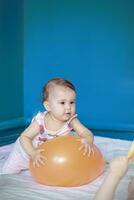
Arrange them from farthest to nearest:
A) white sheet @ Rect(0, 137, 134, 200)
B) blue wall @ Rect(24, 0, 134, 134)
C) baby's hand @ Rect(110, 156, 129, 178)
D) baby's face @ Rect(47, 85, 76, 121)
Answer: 1. blue wall @ Rect(24, 0, 134, 134)
2. baby's face @ Rect(47, 85, 76, 121)
3. white sheet @ Rect(0, 137, 134, 200)
4. baby's hand @ Rect(110, 156, 129, 178)

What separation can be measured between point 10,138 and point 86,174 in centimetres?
113

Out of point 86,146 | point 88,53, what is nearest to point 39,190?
point 86,146

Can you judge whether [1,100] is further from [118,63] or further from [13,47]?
[118,63]

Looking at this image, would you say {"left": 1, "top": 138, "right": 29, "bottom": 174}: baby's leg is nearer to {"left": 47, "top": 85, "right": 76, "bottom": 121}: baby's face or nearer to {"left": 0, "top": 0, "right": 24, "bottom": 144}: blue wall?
{"left": 47, "top": 85, "right": 76, "bottom": 121}: baby's face

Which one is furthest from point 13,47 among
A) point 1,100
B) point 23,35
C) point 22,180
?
point 22,180

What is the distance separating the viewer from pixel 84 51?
2496 millimetres

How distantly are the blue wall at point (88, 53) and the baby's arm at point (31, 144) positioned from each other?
0.90 m

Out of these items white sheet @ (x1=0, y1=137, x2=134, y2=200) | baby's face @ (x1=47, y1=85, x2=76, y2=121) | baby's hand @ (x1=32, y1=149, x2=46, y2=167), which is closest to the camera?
white sheet @ (x1=0, y1=137, x2=134, y2=200)

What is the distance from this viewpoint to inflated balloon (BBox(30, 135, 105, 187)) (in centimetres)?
142

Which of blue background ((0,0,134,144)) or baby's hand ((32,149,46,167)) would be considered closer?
baby's hand ((32,149,46,167))

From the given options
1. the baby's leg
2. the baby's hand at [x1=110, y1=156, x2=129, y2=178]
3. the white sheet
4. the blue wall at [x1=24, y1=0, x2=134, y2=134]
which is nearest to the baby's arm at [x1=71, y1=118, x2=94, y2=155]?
the white sheet

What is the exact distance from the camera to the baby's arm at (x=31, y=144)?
1.47 m

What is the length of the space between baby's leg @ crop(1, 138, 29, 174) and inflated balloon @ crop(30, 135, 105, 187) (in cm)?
17

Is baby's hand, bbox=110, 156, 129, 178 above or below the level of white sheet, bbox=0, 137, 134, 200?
above
